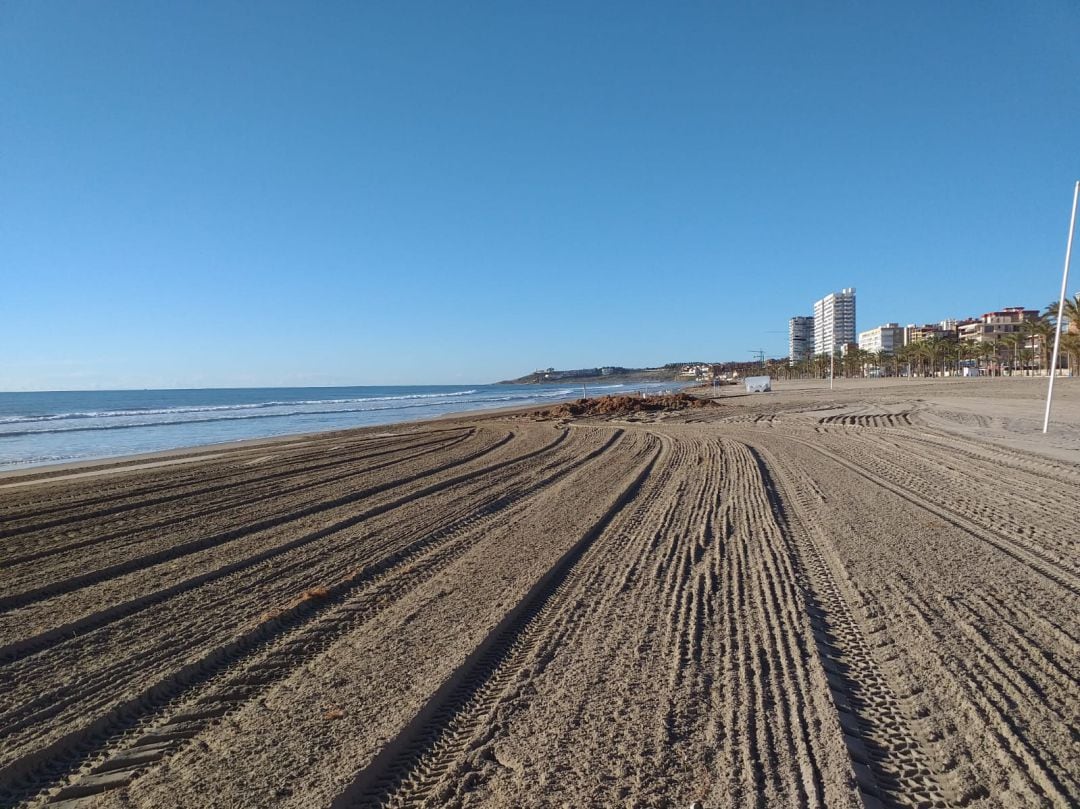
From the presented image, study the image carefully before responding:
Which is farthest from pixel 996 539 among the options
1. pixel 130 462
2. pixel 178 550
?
pixel 130 462

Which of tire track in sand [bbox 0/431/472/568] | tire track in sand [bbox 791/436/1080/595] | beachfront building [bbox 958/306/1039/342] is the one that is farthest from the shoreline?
beachfront building [bbox 958/306/1039/342]

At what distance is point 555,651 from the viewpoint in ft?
13.3

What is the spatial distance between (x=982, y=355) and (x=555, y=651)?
103 meters

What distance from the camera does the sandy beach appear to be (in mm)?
2834

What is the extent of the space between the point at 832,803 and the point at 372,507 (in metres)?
7.38

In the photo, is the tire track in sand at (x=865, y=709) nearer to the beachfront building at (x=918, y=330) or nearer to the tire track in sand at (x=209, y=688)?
the tire track in sand at (x=209, y=688)

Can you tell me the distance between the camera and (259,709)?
3.49 metres

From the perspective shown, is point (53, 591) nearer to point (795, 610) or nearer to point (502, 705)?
point (502, 705)

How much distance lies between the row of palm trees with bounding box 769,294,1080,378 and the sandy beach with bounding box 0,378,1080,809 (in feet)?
180

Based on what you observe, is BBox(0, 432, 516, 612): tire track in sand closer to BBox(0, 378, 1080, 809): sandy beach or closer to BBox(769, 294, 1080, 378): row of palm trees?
BBox(0, 378, 1080, 809): sandy beach

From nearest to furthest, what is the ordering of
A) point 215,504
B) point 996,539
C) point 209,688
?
point 209,688 → point 996,539 → point 215,504

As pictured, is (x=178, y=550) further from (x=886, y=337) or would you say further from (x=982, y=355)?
(x=886, y=337)

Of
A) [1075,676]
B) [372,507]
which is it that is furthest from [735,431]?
[1075,676]

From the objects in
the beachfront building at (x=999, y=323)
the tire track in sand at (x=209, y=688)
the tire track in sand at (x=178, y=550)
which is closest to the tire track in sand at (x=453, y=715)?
the tire track in sand at (x=209, y=688)
